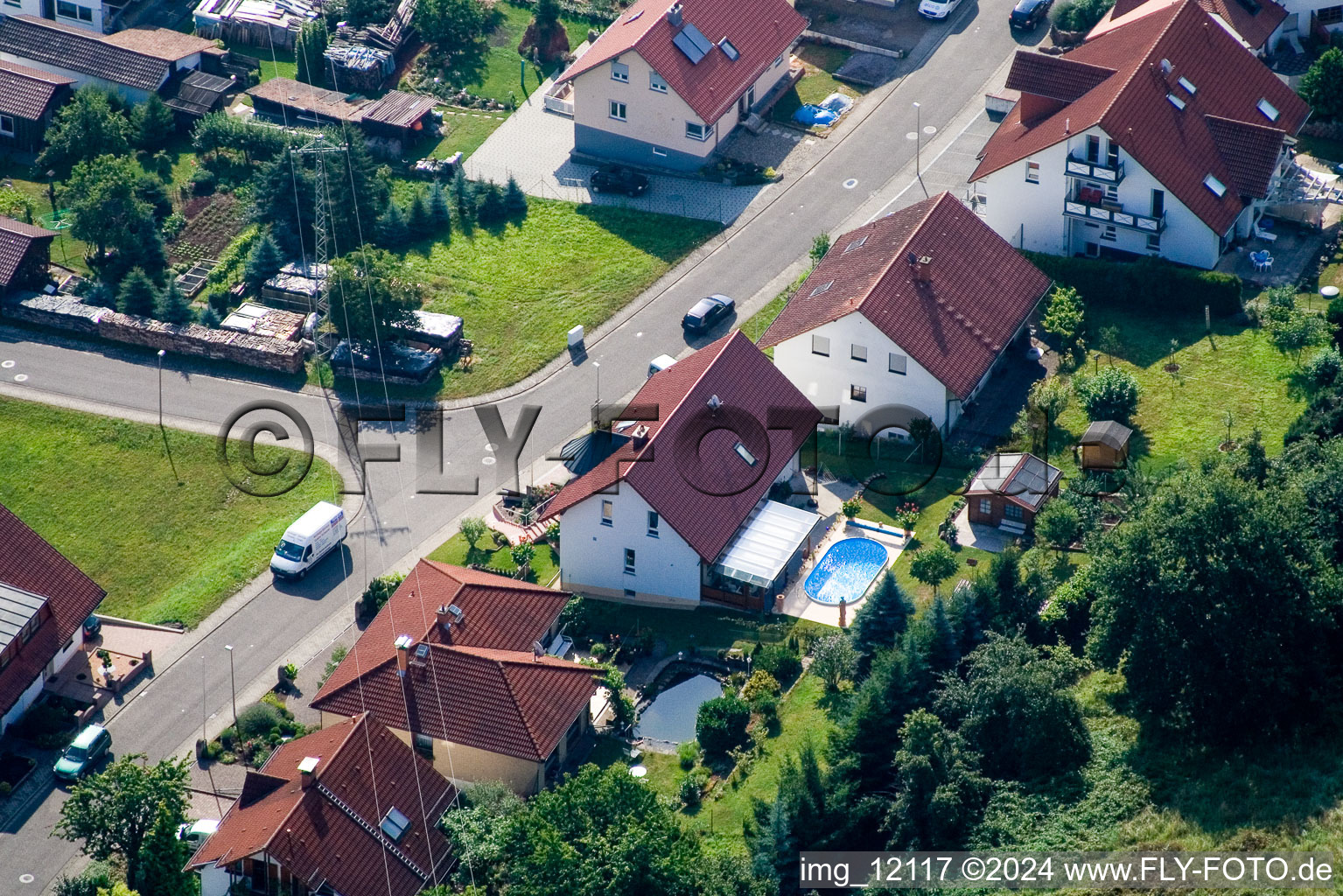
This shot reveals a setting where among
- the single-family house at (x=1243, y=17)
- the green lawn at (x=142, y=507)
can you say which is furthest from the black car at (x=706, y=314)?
the single-family house at (x=1243, y=17)

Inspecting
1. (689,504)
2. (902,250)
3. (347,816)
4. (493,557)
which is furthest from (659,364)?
(347,816)

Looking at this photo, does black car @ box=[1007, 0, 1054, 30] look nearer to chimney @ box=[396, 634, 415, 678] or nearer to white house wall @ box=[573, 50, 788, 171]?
white house wall @ box=[573, 50, 788, 171]

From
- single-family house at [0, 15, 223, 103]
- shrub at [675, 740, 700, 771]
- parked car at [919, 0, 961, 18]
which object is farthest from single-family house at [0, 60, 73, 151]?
shrub at [675, 740, 700, 771]

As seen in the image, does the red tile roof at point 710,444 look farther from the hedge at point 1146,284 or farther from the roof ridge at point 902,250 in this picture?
the hedge at point 1146,284

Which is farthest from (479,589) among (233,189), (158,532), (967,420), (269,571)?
(233,189)

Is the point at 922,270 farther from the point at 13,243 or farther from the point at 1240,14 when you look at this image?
the point at 13,243

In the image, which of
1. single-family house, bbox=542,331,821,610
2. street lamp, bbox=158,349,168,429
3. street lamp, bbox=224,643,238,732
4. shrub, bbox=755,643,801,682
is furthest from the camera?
street lamp, bbox=158,349,168,429

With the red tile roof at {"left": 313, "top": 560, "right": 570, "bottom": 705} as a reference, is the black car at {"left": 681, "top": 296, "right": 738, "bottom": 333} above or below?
above
